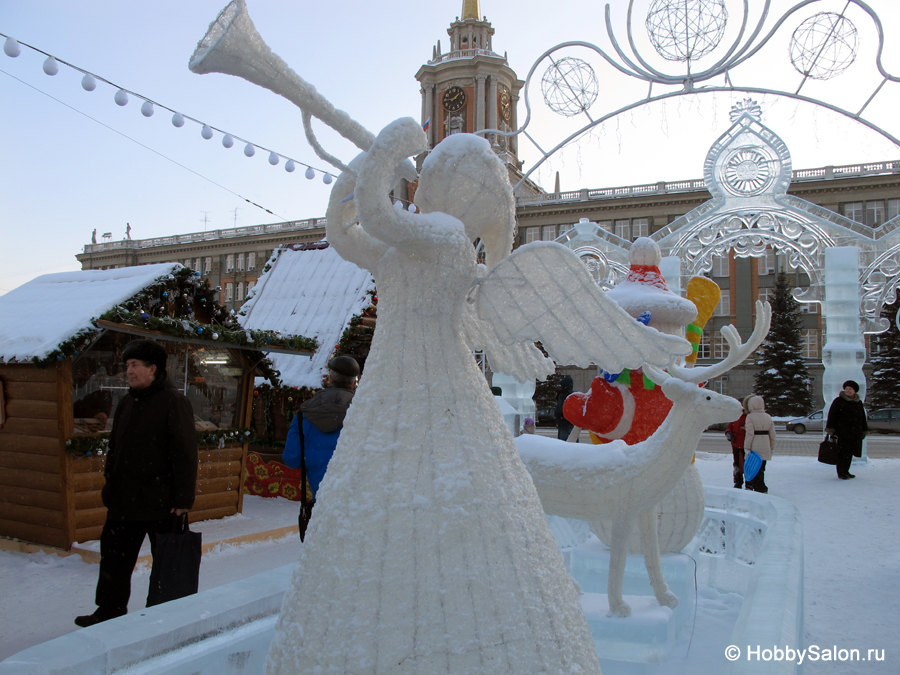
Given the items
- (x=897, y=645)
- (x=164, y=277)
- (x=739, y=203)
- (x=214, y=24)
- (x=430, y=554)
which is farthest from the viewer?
(x=739, y=203)

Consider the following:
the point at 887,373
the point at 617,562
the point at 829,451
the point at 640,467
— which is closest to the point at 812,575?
the point at 617,562

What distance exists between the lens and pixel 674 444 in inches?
100

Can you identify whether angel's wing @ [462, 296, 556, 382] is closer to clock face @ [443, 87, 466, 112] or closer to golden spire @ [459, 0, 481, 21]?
clock face @ [443, 87, 466, 112]

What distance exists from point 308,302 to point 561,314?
695 centimetres

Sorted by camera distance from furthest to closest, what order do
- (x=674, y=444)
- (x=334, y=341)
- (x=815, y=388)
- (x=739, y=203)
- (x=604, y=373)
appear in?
1. (x=815, y=388)
2. (x=739, y=203)
3. (x=334, y=341)
4. (x=604, y=373)
5. (x=674, y=444)

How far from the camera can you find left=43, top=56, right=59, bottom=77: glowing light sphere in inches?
164

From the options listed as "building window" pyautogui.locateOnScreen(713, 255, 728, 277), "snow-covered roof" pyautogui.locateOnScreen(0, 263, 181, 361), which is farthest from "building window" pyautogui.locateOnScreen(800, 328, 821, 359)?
"snow-covered roof" pyautogui.locateOnScreen(0, 263, 181, 361)

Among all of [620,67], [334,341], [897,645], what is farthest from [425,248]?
[334,341]

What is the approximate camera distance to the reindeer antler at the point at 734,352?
2379 millimetres

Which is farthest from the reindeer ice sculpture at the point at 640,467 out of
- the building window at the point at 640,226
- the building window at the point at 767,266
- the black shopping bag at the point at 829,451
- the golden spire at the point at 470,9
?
the golden spire at the point at 470,9

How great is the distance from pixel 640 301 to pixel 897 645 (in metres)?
2.14

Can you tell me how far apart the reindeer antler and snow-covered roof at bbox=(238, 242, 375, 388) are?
17.1 ft

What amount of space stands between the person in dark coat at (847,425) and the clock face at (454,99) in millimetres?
25513

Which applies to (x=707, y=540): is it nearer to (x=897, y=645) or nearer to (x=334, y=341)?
(x=897, y=645)
